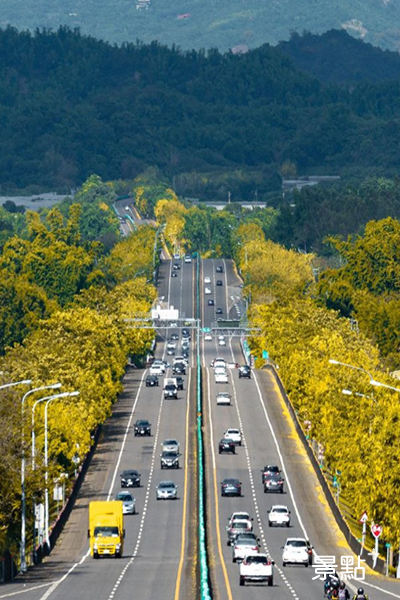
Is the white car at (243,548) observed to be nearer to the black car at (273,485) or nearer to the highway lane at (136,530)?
the highway lane at (136,530)

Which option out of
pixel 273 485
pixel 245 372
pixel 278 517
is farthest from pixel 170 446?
pixel 245 372

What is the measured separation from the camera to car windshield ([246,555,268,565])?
79.2m

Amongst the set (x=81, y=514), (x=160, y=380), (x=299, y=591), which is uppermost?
(x=160, y=380)

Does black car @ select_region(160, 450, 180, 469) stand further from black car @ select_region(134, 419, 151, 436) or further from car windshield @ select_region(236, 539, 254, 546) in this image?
car windshield @ select_region(236, 539, 254, 546)

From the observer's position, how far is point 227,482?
121m

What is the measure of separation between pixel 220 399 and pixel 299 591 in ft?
300

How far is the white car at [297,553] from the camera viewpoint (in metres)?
89.1

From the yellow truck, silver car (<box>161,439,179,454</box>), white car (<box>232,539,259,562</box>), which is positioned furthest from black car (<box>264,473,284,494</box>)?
white car (<box>232,539,259,562</box>)

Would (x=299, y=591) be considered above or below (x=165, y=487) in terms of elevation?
below

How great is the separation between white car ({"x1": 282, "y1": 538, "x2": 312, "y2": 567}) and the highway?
5.14 feet

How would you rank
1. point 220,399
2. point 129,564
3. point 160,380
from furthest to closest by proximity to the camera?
point 160,380 < point 220,399 < point 129,564

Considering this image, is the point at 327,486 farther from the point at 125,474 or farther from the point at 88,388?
the point at 88,388

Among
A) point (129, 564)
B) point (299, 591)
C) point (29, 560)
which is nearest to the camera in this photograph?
point (299, 591)

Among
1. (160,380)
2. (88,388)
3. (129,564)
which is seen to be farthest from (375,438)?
(160,380)
